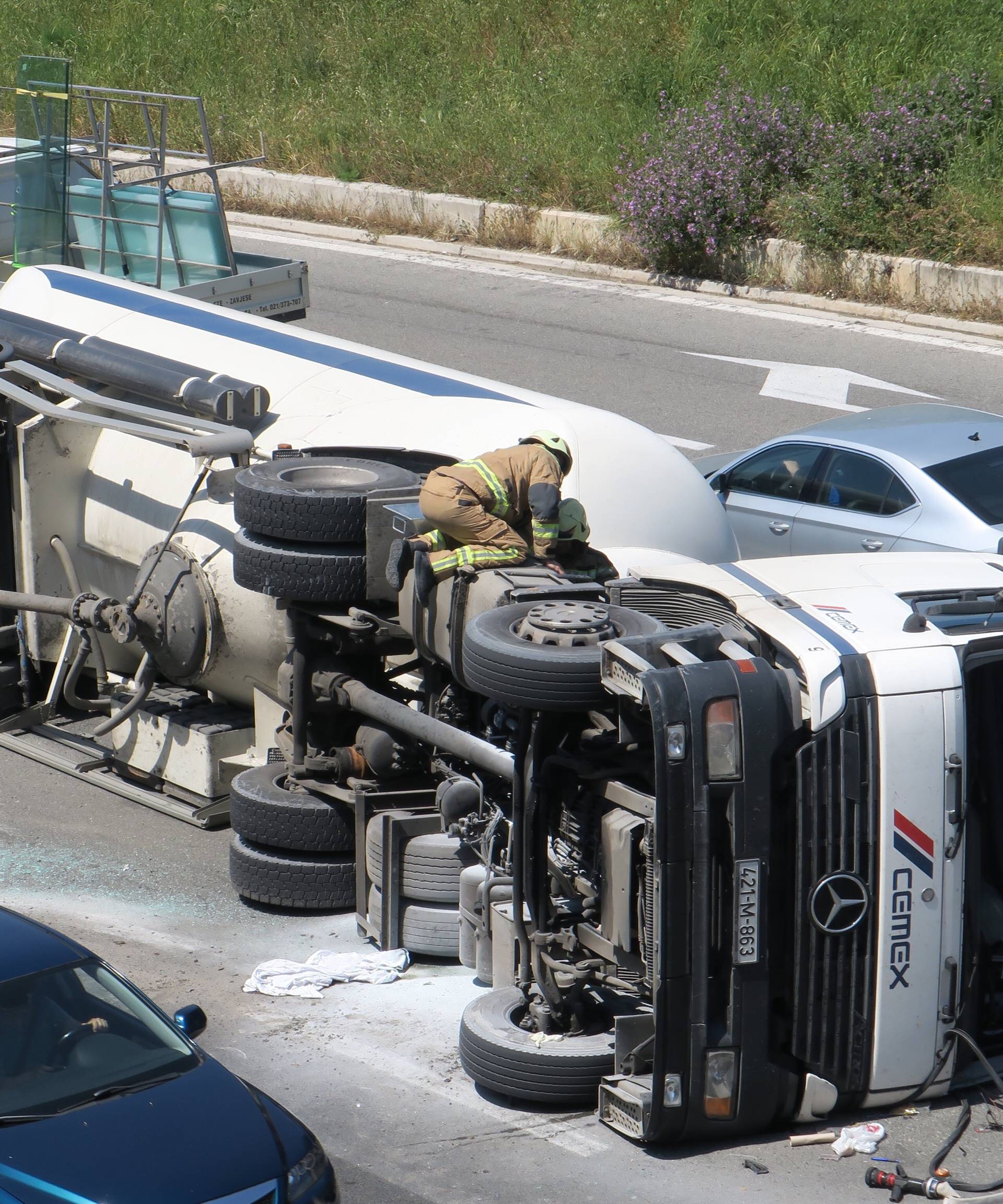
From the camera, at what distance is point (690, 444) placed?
14625 mm

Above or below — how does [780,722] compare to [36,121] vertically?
below

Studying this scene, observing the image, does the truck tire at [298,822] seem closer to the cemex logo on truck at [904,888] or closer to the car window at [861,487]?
the cemex logo on truck at [904,888]

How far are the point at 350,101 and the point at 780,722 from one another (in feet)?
77.2

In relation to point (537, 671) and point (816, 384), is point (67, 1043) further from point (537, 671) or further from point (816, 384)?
point (816, 384)

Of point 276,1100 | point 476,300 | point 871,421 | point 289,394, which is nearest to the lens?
point 276,1100

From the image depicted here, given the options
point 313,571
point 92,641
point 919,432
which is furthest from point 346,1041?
point 919,432

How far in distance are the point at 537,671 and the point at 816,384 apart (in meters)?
11.4

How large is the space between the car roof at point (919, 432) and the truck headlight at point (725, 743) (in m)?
6.05

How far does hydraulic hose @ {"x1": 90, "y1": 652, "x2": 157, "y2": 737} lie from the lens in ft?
28.9

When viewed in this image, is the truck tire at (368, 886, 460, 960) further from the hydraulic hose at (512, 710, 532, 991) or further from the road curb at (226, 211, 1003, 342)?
the road curb at (226, 211, 1003, 342)

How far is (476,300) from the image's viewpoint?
2012cm

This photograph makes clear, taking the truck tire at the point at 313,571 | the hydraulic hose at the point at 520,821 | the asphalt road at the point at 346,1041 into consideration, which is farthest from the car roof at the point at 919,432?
the hydraulic hose at the point at 520,821

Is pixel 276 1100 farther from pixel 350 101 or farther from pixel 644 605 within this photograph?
pixel 350 101

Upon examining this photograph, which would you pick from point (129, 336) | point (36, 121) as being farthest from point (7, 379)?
point (36, 121)
